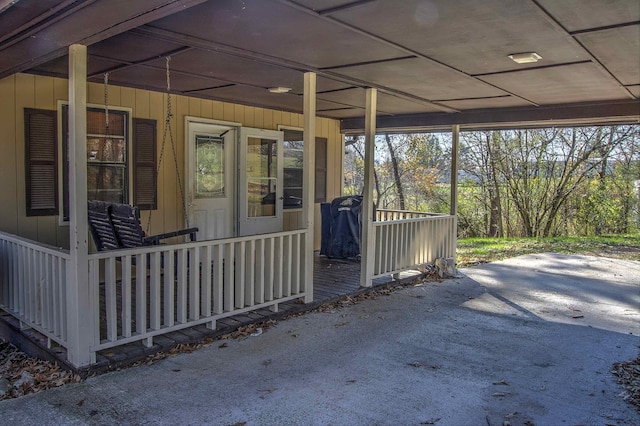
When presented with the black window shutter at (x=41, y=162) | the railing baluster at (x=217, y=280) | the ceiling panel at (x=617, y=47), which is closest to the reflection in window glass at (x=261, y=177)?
the black window shutter at (x=41, y=162)

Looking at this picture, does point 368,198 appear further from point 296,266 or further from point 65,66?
point 65,66

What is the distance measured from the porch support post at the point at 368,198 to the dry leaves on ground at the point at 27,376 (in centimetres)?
340

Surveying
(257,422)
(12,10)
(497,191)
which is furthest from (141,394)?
(497,191)

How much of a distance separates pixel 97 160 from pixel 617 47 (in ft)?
16.3

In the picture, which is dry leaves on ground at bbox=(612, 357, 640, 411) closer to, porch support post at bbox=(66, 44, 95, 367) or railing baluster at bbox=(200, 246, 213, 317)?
railing baluster at bbox=(200, 246, 213, 317)

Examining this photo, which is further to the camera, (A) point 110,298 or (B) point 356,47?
(B) point 356,47

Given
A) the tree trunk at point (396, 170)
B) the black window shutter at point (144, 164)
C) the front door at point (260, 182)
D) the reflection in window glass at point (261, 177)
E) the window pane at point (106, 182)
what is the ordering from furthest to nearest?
1. the tree trunk at point (396, 170)
2. the reflection in window glass at point (261, 177)
3. the front door at point (260, 182)
4. the black window shutter at point (144, 164)
5. the window pane at point (106, 182)

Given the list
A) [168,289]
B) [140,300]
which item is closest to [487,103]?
[168,289]

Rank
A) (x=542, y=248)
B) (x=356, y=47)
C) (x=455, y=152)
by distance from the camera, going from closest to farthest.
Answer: (x=356, y=47)
(x=455, y=152)
(x=542, y=248)

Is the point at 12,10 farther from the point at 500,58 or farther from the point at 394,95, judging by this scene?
the point at 394,95

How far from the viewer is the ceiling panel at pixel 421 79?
4.72m

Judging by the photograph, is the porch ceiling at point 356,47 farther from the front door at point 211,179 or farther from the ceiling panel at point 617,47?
the front door at point 211,179

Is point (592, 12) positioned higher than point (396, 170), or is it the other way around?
point (592, 12)

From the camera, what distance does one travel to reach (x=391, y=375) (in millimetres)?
3553
